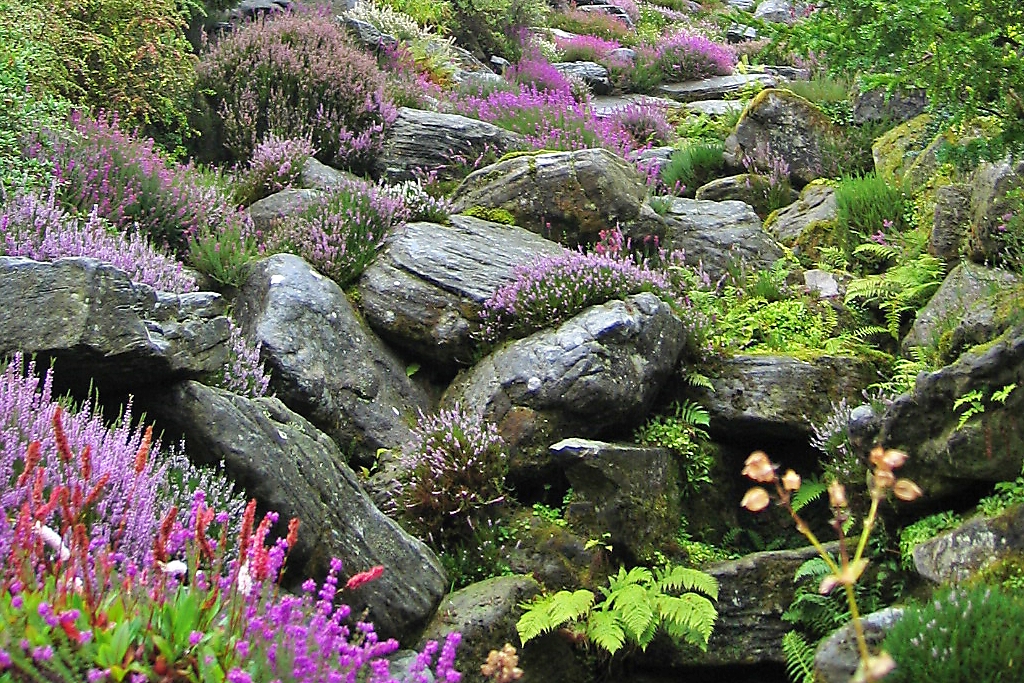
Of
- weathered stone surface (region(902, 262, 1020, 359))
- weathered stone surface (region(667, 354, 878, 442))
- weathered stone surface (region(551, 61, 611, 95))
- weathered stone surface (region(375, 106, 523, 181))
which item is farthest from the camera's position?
weathered stone surface (region(551, 61, 611, 95))

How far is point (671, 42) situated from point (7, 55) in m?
12.2

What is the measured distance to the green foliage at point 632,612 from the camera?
4535 millimetres

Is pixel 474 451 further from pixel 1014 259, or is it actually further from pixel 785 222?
pixel 785 222

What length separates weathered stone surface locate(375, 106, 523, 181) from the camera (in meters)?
8.79

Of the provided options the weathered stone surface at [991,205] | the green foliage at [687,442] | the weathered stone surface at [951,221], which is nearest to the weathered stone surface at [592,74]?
the weathered stone surface at [951,221]

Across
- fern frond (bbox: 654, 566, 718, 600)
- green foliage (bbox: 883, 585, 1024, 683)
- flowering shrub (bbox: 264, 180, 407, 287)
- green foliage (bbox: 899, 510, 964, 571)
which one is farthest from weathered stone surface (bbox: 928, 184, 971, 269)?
flowering shrub (bbox: 264, 180, 407, 287)

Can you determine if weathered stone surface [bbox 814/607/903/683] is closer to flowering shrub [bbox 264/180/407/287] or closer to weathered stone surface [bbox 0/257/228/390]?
weathered stone surface [bbox 0/257/228/390]

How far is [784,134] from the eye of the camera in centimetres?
978

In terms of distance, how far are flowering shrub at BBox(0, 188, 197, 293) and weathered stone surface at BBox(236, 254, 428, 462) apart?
554 millimetres

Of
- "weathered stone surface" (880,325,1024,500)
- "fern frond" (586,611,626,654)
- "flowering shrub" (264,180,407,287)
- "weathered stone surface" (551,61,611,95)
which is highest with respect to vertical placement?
"weathered stone surface" (880,325,1024,500)

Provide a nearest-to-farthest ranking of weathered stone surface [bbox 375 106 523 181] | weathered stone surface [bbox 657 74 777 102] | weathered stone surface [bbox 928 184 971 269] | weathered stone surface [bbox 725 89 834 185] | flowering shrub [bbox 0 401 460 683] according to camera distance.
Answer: flowering shrub [bbox 0 401 460 683] < weathered stone surface [bbox 928 184 971 269] < weathered stone surface [bbox 375 106 523 181] < weathered stone surface [bbox 725 89 834 185] < weathered stone surface [bbox 657 74 777 102]

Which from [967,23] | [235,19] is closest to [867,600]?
[967,23]

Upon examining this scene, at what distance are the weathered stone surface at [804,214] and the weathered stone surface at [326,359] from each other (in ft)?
13.9

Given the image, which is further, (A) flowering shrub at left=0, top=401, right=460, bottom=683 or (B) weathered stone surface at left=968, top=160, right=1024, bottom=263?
(B) weathered stone surface at left=968, top=160, right=1024, bottom=263
